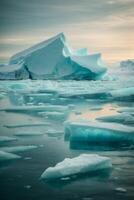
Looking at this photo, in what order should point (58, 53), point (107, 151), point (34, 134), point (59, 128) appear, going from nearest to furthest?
point (107, 151)
point (34, 134)
point (59, 128)
point (58, 53)

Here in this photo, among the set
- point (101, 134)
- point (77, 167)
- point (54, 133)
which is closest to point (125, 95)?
point (54, 133)

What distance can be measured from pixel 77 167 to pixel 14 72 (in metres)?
14.0

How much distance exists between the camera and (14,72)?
16.6m

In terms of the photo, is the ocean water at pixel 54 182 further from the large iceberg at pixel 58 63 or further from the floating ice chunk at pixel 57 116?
the large iceberg at pixel 58 63

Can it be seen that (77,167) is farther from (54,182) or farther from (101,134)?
(101,134)

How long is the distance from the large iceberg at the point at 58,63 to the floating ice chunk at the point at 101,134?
11.1m

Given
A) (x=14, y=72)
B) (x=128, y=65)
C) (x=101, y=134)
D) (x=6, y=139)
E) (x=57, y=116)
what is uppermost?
(x=101, y=134)

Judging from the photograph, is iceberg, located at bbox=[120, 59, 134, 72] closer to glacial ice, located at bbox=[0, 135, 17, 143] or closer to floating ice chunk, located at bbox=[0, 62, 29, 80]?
floating ice chunk, located at bbox=[0, 62, 29, 80]

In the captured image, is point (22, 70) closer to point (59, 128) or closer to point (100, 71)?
point (100, 71)

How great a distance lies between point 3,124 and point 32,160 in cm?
195

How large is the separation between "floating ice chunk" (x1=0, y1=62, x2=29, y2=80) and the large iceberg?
0.23 metres

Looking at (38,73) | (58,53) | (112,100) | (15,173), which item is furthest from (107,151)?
(38,73)

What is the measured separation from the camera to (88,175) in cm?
287

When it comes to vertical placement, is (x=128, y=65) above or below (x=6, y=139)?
below
